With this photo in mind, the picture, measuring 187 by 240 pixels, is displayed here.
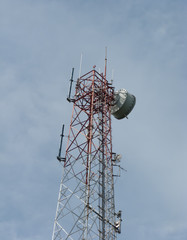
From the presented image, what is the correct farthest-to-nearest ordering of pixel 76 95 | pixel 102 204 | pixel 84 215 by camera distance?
pixel 76 95 → pixel 102 204 → pixel 84 215

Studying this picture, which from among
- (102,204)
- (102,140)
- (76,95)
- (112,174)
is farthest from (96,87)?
(102,204)

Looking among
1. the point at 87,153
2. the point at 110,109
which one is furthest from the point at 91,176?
the point at 110,109

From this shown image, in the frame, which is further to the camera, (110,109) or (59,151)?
(110,109)

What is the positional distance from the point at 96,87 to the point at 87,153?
739cm

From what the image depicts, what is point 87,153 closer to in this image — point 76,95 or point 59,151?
point 59,151

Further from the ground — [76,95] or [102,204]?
[76,95]

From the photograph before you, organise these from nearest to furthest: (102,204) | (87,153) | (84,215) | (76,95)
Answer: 1. (84,215)
2. (102,204)
3. (87,153)
4. (76,95)

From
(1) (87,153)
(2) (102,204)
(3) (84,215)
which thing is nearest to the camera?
(3) (84,215)

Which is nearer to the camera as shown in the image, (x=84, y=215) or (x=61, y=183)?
(x=84, y=215)

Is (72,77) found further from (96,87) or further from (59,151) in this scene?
(59,151)

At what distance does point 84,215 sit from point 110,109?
42.4 ft

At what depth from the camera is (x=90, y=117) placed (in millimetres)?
40938

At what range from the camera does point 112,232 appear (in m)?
35.2

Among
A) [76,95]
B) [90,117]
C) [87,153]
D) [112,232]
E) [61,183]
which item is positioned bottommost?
[112,232]
